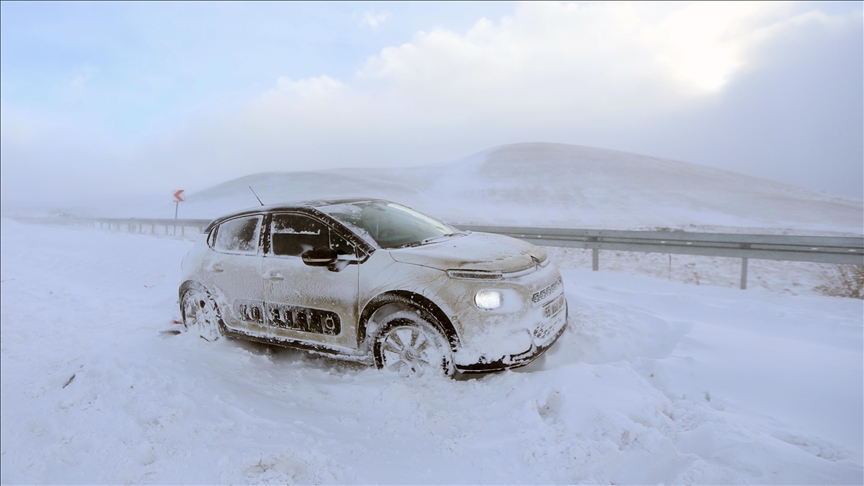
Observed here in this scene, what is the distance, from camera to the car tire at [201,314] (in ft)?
17.2

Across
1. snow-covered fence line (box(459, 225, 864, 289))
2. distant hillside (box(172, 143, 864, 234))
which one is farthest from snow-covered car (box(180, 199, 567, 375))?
distant hillside (box(172, 143, 864, 234))

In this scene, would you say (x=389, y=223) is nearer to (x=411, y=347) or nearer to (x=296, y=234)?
(x=296, y=234)

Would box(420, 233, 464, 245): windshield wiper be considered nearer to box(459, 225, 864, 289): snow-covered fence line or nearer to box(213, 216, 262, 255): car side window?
box(213, 216, 262, 255): car side window

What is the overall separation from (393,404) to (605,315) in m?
3.02

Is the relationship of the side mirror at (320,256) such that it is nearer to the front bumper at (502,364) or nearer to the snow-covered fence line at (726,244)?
the front bumper at (502,364)

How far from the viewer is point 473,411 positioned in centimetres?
353

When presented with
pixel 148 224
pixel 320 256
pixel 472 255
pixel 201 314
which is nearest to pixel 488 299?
pixel 472 255

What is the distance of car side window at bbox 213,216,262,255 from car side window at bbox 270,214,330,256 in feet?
0.84

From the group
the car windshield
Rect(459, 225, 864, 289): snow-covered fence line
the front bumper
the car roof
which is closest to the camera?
the front bumper

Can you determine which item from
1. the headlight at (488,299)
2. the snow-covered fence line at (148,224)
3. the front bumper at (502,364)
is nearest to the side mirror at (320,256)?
the headlight at (488,299)

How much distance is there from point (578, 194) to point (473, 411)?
35911 mm

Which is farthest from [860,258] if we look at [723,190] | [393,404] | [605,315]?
[723,190]

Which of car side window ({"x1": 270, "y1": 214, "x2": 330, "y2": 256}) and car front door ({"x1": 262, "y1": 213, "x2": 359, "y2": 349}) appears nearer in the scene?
car front door ({"x1": 262, "y1": 213, "x2": 359, "y2": 349})

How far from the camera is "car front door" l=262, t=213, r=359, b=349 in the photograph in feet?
13.9
